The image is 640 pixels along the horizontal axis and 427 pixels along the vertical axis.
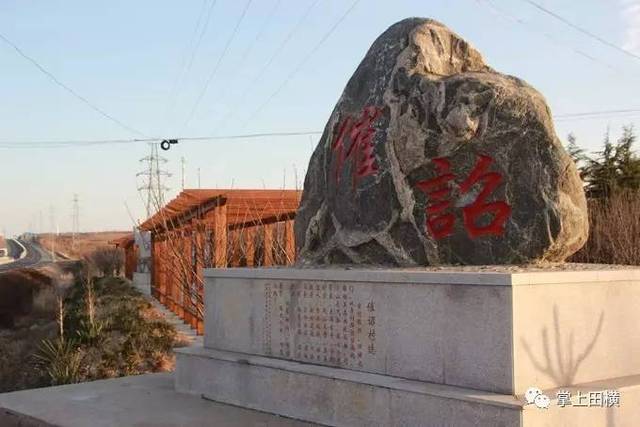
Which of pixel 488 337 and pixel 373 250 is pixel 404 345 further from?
pixel 373 250

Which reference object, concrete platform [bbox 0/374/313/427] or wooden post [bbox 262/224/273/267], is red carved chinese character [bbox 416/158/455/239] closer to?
concrete platform [bbox 0/374/313/427]

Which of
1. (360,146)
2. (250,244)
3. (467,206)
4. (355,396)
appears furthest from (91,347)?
(467,206)

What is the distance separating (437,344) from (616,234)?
258 inches

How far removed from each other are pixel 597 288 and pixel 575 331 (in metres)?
0.31

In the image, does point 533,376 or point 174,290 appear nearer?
point 533,376

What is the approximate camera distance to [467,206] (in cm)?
462

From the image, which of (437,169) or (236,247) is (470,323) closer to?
(437,169)

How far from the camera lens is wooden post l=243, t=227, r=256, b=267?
1411cm

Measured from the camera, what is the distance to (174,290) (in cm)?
1853

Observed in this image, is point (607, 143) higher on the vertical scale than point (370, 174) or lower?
higher

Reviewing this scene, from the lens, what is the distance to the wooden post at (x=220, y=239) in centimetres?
1188

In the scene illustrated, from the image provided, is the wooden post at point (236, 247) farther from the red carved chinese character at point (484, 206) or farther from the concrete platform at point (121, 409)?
the red carved chinese character at point (484, 206)

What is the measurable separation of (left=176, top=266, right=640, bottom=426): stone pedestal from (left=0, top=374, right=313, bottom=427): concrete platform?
0.79 ft

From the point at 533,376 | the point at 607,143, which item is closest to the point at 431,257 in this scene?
the point at 533,376
